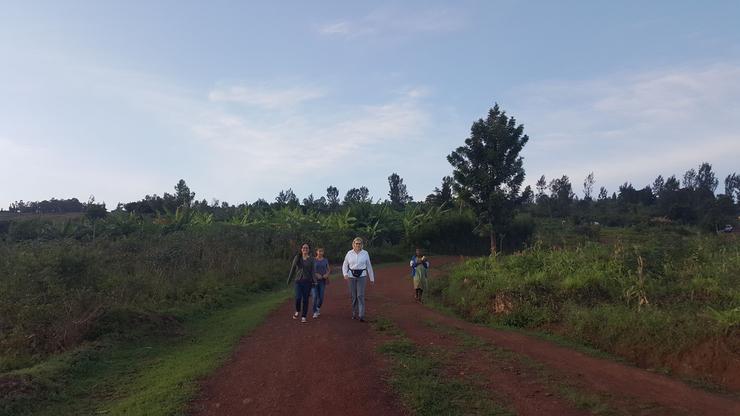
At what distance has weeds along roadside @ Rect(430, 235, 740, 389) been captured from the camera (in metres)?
8.59

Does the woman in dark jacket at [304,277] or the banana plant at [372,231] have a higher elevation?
the banana plant at [372,231]

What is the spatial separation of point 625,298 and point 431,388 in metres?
5.97

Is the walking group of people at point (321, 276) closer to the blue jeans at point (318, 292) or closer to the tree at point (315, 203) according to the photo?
the blue jeans at point (318, 292)

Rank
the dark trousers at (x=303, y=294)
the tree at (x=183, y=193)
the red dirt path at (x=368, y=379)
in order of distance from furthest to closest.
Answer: the tree at (x=183, y=193) < the dark trousers at (x=303, y=294) < the red dirt path at (x=368, y=379)

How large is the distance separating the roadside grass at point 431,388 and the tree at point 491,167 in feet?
67.0

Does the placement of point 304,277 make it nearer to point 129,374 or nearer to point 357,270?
point 357,270

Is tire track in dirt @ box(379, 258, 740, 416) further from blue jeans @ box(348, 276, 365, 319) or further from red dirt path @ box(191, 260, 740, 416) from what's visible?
blue jeans @ box(348, 276, 365, 319)

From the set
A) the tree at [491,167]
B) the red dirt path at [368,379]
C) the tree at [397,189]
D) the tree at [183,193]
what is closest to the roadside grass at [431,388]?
the red dirt path at [368,379]

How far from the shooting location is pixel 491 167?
28.0m

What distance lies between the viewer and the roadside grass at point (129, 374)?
21.7 feet

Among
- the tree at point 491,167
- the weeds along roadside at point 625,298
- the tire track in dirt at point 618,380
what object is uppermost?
the tree at point 491,167

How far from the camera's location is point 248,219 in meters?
35.6

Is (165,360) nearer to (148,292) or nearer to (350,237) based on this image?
(148,292)

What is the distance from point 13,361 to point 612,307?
9986 mm
